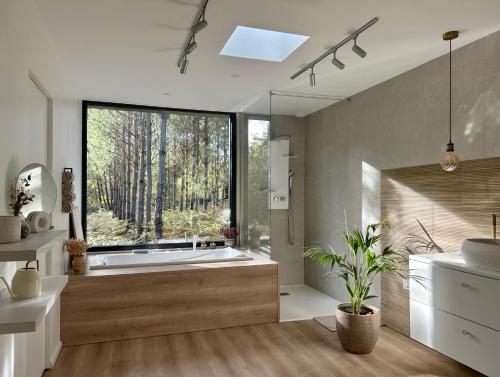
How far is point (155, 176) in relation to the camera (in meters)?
4.99

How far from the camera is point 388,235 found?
3885mm

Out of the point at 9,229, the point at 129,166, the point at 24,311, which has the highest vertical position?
the point at 129,166

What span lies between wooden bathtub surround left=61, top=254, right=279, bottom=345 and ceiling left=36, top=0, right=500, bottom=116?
1822 mm

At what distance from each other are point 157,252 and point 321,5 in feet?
11.4

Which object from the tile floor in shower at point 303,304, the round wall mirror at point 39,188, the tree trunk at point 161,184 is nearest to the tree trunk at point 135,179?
the tree trunk at point 161,184

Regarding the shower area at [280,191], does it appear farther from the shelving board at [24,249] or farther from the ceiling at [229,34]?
the shelving board at [24,249]

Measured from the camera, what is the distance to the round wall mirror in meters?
2.20

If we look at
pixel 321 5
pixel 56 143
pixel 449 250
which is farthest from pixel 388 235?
pixel 56 143

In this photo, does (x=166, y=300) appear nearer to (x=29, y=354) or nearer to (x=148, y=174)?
(x=29, y=354)

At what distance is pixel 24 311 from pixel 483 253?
2.60m

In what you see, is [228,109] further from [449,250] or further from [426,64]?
[449,250]

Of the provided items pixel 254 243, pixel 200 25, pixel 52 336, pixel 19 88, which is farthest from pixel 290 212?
pixel 19 88

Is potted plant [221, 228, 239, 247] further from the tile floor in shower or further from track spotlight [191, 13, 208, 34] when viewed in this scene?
track spotlight [191, 13, 208, 34]

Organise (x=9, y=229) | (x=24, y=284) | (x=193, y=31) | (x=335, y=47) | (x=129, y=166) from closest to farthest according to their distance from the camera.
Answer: (x=9, y=229)
(x=24, y=284)
(x=193, y=31)
(x=335, y=47)
(x=129, y=166)
